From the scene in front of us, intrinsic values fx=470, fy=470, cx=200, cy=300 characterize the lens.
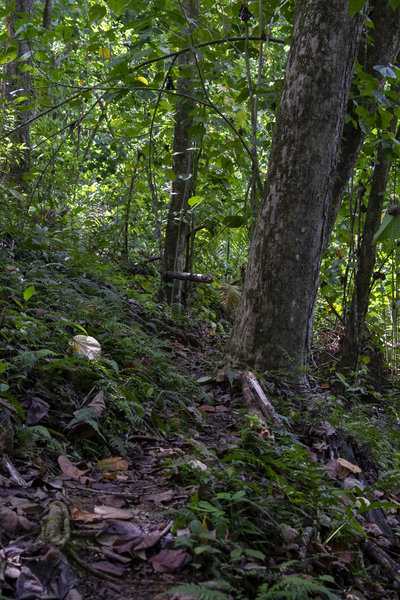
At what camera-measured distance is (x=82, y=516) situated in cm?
148

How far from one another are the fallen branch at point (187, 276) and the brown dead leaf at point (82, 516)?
151 inches

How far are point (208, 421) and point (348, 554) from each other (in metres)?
1.27

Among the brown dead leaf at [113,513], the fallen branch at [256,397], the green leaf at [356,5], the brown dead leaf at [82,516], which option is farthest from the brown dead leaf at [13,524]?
the green leaf at [356,5]

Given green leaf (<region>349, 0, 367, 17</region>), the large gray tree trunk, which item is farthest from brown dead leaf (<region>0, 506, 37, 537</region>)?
the large gray tree trunk

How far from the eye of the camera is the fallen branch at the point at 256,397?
287 cm

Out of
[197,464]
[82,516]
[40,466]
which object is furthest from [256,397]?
[82,516]

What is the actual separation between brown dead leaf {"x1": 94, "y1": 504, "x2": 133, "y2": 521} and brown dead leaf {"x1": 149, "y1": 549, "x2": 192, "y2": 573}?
8.3 inches

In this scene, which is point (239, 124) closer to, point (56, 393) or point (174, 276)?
point (174, 276)

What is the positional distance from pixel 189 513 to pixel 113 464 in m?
0.64

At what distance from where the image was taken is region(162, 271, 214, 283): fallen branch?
5230 mm

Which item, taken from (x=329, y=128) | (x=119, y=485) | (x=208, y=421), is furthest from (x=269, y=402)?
(x=329, y=128)

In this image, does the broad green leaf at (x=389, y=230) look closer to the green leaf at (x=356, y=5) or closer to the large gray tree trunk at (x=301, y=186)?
the green leaf at (x=356, y=5)

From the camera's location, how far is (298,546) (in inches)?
63.4

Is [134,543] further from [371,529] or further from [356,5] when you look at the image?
[356,5]
